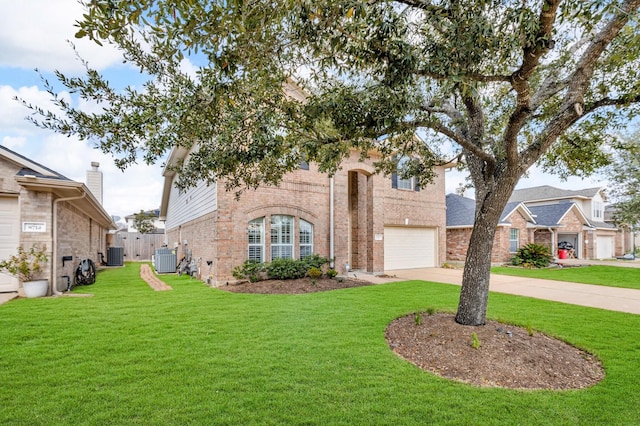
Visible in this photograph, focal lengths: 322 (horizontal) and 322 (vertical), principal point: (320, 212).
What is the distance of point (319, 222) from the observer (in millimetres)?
12062

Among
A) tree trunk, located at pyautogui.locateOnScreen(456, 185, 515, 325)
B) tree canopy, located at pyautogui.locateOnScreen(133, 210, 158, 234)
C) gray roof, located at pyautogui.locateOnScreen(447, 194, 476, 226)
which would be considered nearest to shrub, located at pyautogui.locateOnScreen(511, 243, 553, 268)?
gray roof, located at pyautogui.locateOnScreen(447, 194, 476, 226)

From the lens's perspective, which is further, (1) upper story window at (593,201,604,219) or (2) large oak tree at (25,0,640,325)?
(1) upper story window at (593,201,604,219)

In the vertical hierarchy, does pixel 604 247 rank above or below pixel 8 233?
below

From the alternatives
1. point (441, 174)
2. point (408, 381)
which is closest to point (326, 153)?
point (408, 381)

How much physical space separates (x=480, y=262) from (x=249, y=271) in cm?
697

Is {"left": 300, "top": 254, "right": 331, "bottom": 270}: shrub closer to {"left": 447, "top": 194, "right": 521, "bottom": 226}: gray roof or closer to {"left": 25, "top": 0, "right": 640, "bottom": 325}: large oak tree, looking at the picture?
{"left": 25, "top": 0, "right": 640, "bottom": 325}: large oak tree

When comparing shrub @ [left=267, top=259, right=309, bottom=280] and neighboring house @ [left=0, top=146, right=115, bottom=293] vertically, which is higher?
neighboring house @ [left=0, top=146, right=115, bottom=293]

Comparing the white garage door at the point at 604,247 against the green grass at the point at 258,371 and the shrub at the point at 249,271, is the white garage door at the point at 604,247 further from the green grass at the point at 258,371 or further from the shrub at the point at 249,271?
the shrub at the point at 249,271

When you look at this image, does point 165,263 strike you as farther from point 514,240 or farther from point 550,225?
point 550,225

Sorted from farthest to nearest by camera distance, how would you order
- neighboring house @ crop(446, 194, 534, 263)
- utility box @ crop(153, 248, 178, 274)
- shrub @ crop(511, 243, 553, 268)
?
neighboring house @ crop(446, 194, 534, 263) < shrub @ crop(511, 243, 553, 268) < utility box @ crop(153, 248, 178, 274)

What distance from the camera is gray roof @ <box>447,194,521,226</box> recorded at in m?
18.3

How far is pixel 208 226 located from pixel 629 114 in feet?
35.9

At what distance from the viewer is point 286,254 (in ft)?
→ 37.2

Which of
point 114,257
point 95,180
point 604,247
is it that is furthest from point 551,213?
point 95,180
